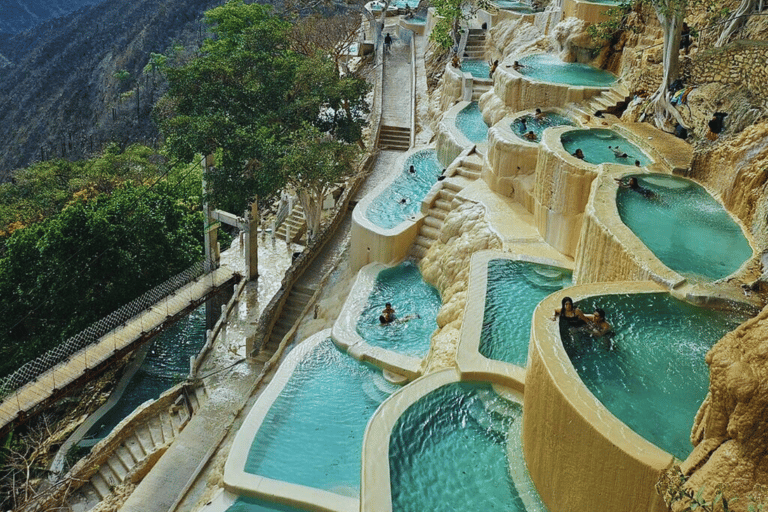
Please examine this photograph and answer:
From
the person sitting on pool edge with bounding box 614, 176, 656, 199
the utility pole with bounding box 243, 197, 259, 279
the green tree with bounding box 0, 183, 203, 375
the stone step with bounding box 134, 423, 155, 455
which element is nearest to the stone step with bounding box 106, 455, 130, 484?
the stone step with bounding box 134, 423, 155, 455

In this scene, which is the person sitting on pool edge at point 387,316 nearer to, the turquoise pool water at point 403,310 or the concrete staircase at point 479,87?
the turquoise pool water at point 403,310

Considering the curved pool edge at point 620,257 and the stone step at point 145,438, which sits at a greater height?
the curved pool edge at point 620,257

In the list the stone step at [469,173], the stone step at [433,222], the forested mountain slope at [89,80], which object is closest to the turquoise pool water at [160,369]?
the stone step at [433,222]

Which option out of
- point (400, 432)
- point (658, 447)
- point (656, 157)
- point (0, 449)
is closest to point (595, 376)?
point (658, 447)

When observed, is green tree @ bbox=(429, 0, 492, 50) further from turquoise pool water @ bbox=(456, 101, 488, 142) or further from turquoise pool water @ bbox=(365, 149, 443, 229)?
turquoise pool water @ bbox=(365, 149, 443, 229)

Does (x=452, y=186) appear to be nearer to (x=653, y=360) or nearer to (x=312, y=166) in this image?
(x=312, y=166)

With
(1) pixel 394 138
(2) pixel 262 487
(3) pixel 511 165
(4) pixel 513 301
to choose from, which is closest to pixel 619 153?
(3) pixel 511 165

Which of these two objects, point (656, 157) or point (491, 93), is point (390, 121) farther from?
point (656, 157)
